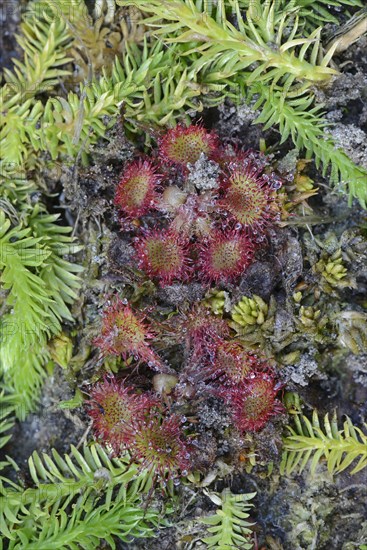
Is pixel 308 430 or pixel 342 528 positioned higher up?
pixel 308 430

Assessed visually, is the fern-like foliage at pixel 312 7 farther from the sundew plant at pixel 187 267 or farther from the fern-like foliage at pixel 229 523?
the fern-like foliage at pixel 229 523

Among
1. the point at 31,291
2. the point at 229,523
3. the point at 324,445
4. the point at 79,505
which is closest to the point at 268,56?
the point at 31,291

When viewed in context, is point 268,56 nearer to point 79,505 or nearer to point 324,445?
point 324,445

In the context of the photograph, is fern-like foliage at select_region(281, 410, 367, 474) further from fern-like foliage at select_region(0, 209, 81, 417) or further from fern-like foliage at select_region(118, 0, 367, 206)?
fern-like foliage at select_region(0, 209, 81, 417)

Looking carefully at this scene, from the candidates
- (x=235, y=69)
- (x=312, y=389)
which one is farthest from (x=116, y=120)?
(x=312, y=389)

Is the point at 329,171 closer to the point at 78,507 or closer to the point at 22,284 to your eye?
the point at 22,284

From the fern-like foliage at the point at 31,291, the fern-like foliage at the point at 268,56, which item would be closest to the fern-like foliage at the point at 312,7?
the fern-like foliage at the point at 268,56

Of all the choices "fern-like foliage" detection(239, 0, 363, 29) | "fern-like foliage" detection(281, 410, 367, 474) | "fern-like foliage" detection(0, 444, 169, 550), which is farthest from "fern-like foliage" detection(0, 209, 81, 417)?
"fern-like foliage" detection(239, 0, 363, 29)
